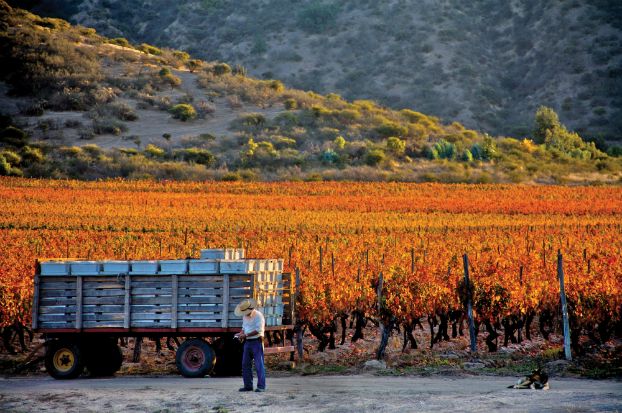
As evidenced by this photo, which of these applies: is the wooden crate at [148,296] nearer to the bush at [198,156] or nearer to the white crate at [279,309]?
the white crate at [279,309]

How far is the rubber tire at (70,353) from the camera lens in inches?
733

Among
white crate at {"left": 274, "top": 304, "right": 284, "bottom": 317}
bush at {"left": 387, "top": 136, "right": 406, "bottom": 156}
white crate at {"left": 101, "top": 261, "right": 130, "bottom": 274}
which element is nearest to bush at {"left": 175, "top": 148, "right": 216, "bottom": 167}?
bush at {"left": 387, "top": 136, "right": 406, "bottom": 156}

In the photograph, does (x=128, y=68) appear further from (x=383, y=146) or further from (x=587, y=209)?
(x=587, y=209)

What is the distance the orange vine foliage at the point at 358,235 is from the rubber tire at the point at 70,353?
327cm

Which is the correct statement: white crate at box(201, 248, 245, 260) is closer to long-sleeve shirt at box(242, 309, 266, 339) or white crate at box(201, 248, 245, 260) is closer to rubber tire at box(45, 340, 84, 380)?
long-sleeve shirt at box(242, 309, 266, 339)

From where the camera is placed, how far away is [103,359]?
19.2 metres

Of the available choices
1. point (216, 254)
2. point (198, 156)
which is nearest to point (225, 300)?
point (216, 254)

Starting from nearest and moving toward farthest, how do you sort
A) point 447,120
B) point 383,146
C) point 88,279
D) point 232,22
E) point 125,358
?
point 88,279
point 125,358
point 383,146
point 447,120
point 232,22

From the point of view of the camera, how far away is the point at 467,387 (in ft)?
55.4

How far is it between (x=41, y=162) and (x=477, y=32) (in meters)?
83.9

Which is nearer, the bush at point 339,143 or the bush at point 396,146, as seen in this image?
the bush at point 396,146

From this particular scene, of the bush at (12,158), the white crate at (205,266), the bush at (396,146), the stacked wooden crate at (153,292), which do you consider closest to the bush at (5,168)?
the bush at (12,158)

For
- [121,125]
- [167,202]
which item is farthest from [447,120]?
[167,202]

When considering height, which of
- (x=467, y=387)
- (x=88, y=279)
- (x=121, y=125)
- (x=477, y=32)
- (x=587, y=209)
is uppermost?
(x=477, y=32)
